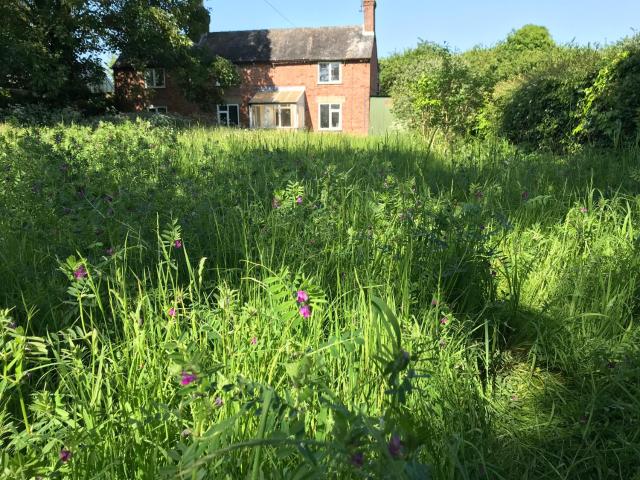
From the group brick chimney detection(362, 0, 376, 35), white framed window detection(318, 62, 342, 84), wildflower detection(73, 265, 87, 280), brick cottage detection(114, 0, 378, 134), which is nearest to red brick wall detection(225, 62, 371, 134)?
brick cottage detection(114, 0, 378, 134)

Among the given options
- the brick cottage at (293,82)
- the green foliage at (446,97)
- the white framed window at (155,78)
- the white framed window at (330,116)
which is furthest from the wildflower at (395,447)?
the white framed window at (155,78)

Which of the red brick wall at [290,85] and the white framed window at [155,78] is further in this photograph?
the white framed window at [155,78]

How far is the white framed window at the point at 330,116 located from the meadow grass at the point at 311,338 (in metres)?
26.6

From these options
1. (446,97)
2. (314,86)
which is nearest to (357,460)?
(446,97)

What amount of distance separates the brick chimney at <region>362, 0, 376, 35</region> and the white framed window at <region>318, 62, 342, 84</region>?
325cm

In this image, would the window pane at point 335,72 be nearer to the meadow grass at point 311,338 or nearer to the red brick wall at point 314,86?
the red brick wall at point 314,86

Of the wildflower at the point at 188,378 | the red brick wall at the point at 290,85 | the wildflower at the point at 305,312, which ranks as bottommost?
the wildflower at the point at 188,378

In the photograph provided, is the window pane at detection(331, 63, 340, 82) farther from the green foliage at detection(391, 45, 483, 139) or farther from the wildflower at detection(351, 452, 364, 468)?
the wildflower at detection(351, 452, 364, 468)

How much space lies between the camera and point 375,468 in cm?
76

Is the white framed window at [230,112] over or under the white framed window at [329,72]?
under

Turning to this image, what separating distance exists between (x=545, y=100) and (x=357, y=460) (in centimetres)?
891

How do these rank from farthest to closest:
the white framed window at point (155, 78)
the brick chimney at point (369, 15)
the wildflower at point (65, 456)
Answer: the white framed window at point (155, 78)
the brick chimney at point (369, 15)
the wildflower at point (65, 456)

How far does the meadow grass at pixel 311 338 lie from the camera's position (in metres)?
1.06

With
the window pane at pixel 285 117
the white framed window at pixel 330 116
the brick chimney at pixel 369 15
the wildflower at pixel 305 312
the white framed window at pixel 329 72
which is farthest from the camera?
the window pane at pixel 285 117
